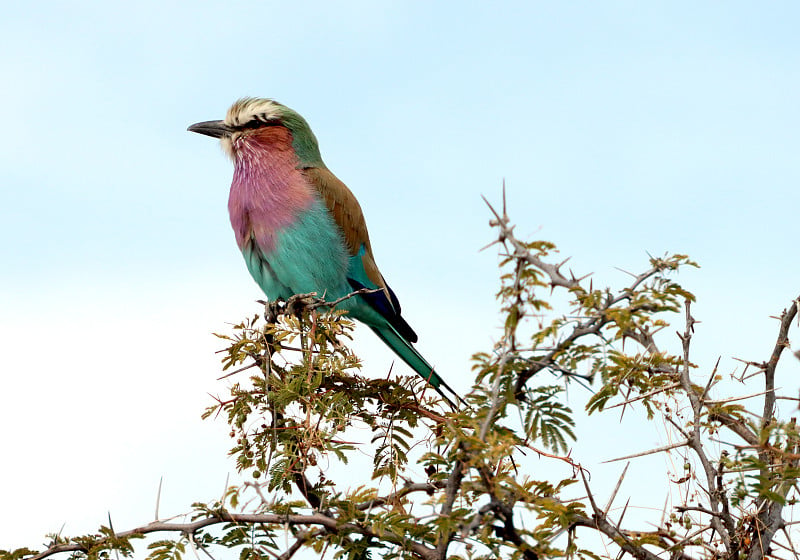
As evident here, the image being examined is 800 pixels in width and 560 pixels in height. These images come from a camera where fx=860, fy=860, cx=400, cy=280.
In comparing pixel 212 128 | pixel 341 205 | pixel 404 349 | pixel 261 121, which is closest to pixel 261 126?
pixel 261 121

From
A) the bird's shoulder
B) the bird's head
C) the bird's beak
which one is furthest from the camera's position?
the bird's beak

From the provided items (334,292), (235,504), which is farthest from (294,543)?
→ (334,292)

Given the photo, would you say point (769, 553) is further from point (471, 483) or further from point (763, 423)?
point (471, 483)

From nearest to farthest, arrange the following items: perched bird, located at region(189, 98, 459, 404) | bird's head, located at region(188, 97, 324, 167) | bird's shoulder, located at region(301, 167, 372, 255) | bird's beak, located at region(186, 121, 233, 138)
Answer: perched bird, located at region(189, 98, 459, 404) < bird's shoulder, located at region(301, 167, 372, 255) < bird's head, located at region(188, 97, 324, 167) < bird's beak, located at region(186, 121, 233, 138)

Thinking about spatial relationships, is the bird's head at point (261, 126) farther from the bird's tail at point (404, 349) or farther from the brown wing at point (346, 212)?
the bird's tail at point (404, 349)

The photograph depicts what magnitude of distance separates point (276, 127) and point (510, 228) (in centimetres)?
369

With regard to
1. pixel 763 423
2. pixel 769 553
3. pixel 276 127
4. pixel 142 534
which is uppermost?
pixel 276 127

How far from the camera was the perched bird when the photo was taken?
5148 mm

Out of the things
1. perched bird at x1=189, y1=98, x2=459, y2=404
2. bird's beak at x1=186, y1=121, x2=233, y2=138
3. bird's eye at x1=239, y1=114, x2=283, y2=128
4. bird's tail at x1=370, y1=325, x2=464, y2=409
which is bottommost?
bird's tail at x1=370, y1=325, x2=464, y2=409

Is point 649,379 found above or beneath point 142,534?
above

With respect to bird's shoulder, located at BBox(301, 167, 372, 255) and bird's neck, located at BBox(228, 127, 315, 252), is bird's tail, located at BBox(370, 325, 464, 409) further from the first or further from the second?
bird's neck, located at BBox(228, 127, 315, 252)

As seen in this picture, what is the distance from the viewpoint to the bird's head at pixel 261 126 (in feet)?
18.5

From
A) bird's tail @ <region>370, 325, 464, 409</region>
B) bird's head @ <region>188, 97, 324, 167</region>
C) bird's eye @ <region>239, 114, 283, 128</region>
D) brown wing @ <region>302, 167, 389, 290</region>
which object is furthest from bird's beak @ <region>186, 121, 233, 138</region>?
bird's tail @ <region>370, 325, 464, 409</region>

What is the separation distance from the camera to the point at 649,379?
311cm
